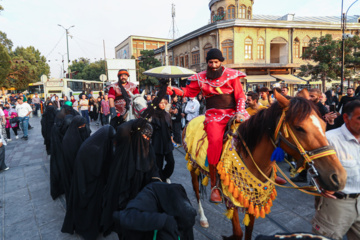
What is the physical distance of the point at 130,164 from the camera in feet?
8.89

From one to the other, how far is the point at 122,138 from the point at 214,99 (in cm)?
139

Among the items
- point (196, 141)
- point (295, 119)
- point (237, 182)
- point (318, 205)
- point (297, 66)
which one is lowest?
point (318, 205)

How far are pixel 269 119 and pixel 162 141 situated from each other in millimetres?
2932

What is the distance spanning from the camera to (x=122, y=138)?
272 cm

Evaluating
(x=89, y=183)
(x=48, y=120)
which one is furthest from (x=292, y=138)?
(x=48, y=120)

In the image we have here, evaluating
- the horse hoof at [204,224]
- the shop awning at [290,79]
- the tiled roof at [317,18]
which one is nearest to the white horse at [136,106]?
the horse hoof at [204,224]

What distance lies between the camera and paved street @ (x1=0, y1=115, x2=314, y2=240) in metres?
3.47

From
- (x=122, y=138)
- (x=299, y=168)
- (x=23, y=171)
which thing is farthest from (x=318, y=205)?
(x=23, y=171)

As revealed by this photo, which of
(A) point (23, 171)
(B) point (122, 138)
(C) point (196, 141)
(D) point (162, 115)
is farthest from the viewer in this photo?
(A) point (23, 171)

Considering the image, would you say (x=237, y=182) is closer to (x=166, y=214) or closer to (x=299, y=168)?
(x=299, y=168)

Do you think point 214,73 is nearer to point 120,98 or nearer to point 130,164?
point 130,164

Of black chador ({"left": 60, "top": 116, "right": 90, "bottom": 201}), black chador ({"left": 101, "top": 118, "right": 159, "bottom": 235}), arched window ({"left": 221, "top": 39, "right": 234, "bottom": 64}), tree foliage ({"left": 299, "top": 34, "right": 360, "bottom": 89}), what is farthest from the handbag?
tree foliage ({"left": 299, "top": 34, "right": 360, "bottom": 89})

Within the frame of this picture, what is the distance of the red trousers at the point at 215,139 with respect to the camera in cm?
281

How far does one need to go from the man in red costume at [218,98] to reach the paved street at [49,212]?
1.18 metres
